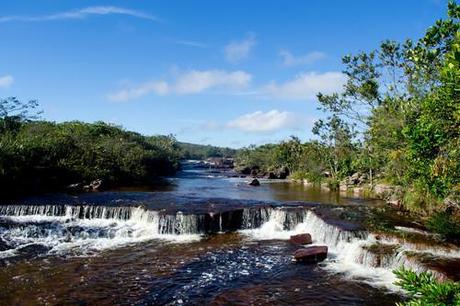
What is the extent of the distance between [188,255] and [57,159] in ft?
76.5

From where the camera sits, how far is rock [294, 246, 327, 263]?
1481 cm

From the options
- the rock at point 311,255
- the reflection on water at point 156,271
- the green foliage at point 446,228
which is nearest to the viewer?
the reflection on water at point 156,271

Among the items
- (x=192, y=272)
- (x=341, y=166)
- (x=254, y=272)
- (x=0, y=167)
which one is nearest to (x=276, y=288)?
(x=254, y=272)

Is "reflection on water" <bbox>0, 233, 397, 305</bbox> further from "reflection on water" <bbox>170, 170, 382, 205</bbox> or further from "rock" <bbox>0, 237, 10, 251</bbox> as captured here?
"reflection on water" <bbox>170, 170, 382, 205</bbox>

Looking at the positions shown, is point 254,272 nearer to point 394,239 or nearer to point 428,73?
point 394,239

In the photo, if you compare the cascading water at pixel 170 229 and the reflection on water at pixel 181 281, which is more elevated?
the cascading water at pixel 170 229

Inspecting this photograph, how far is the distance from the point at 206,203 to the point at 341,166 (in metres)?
28.3

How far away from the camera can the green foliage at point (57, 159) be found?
95.2 feet

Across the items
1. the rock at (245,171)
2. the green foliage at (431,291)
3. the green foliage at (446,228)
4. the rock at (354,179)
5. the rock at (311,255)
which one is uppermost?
the rock at (245,171)

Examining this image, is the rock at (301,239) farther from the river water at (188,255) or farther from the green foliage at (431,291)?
the green foliage at (431,291)

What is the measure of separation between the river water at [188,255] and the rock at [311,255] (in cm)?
31

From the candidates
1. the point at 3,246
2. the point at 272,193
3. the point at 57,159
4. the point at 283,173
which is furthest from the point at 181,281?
the point at 283,173

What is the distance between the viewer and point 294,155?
66.6 m

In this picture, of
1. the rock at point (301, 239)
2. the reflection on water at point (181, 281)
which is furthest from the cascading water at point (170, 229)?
the reflection on water at point (181, 281)
